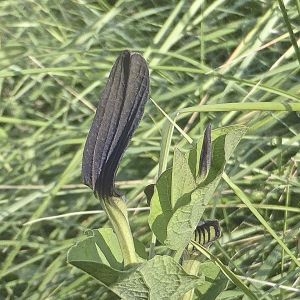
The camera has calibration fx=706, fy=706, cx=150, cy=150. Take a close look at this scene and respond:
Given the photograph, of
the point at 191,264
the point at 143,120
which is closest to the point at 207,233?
the point at 191,264

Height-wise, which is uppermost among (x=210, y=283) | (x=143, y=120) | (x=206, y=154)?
(x=206, y=154)

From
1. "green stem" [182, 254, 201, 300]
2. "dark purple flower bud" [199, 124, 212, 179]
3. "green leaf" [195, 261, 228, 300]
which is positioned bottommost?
"green leaf" [195, 261, 228, 300]

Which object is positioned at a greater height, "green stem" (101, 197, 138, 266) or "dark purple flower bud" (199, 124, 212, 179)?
"dark purple flower bud" (199, 124, 212, 179)

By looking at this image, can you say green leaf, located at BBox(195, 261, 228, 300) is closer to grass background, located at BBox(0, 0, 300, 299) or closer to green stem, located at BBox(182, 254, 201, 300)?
green stem, located at BBox(182, 254, 201, 300)

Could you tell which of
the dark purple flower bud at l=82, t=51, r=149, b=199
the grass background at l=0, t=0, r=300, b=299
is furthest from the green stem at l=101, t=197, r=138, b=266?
the grass background at l=0, t=0, r=300, b=299

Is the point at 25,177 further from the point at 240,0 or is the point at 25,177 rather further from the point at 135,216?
the point at 240,0

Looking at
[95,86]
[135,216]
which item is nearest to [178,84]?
[95,86]

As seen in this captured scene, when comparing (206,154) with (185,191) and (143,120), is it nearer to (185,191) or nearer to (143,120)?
(185,191)

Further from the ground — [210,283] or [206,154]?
[206,154]
